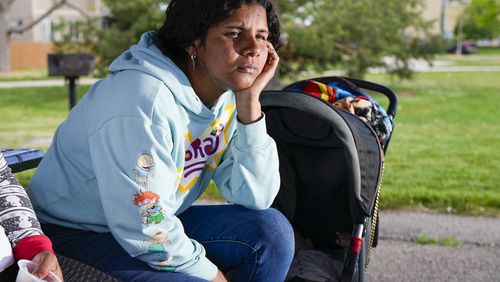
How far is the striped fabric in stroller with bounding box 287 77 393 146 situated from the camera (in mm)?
3176

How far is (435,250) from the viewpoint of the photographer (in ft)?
14.3

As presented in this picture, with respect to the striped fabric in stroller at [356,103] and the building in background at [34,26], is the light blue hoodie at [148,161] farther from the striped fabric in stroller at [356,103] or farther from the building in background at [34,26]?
the building in background at [34,26]

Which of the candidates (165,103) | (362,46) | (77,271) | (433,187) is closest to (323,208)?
(165,103)

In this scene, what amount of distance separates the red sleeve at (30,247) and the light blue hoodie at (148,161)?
208 mm

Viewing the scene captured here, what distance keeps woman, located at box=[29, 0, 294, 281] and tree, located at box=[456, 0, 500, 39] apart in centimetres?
3940

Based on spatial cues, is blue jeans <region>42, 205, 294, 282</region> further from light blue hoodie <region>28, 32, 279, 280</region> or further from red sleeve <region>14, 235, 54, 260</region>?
red sleeve <region>14, 235, 54, 260</region>

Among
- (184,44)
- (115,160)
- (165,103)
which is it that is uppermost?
(184,44)

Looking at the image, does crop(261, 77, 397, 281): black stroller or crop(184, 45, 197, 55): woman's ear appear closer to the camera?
crop(184, 45, 197, 55): woman's ear

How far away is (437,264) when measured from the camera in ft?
13.5

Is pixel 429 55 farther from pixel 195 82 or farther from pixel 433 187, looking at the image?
pixel 195 82

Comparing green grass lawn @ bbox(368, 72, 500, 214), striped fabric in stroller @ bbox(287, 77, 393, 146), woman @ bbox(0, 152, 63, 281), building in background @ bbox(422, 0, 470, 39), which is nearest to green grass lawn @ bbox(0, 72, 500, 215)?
green grass lawn @ bbox(368, 72, 500, 214)

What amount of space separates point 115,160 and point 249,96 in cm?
56

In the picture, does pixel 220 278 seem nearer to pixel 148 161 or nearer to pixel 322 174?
pixel 148 161

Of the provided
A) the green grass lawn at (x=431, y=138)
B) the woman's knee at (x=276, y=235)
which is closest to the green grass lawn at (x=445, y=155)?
the green grass lawn at (x=431, y=138)
